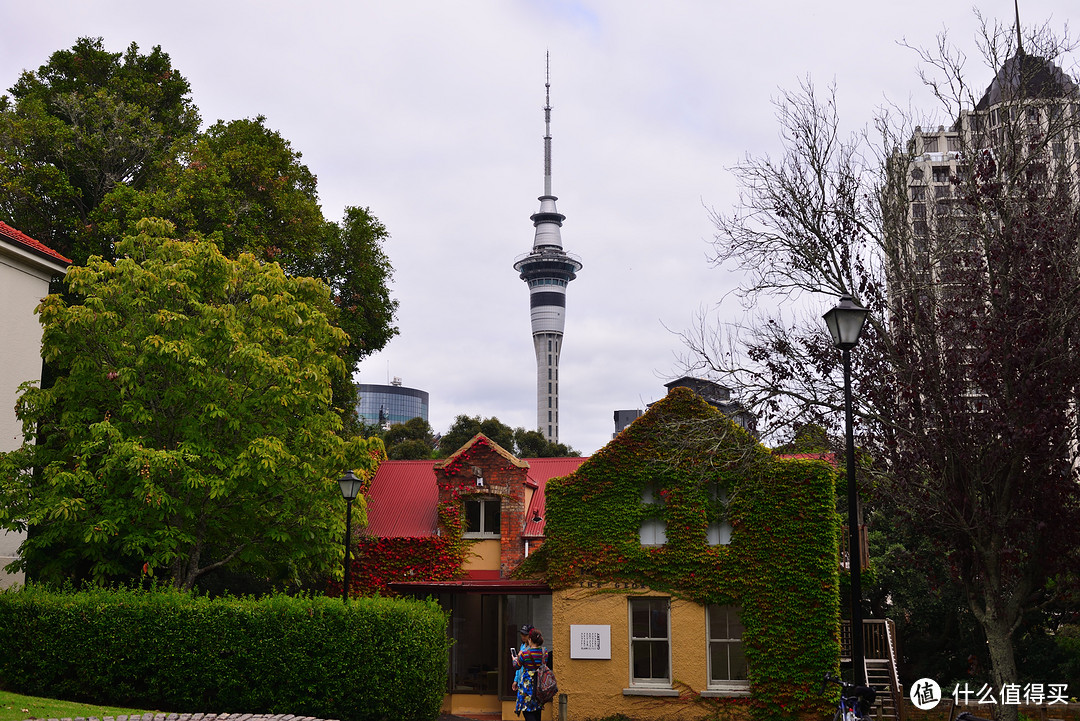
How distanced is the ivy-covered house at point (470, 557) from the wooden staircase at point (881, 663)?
8.39m

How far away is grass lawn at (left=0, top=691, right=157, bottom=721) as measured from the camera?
13.9 metres

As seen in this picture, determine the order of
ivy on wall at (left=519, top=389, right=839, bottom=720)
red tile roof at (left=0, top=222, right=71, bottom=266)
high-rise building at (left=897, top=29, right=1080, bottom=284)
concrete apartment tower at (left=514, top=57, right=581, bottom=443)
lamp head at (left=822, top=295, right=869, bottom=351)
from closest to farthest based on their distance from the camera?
lamp head at (left=822, top=295, right=869, bottom=351), high-rise building at (left=897, top=29, right=1080, bottom=284), ivy on wall at (left=519, top=389, right=839, bottom=720), red tile roof at (left=0, top=222, right=71, bottom=266), concrete apartment tower at (left=514, top=57, right=581, bottom=443)

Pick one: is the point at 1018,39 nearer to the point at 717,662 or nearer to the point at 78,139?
the point at 717,662

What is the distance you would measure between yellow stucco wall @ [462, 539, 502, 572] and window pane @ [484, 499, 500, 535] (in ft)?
1.79

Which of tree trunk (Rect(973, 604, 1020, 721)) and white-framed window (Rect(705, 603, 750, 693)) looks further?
white-framed window (Rect(705, 603, 750, 693))

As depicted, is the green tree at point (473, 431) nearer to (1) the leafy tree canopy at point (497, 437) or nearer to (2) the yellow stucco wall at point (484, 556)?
(1) the leafy tree canopy at point (497, 437)

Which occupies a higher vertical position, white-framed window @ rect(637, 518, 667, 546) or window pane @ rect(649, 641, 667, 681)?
white-framed window @ rect(637, 518, 667, 546)

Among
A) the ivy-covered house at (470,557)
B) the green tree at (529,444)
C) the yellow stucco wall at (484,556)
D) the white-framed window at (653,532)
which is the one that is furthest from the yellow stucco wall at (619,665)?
the green tree at (529,444)

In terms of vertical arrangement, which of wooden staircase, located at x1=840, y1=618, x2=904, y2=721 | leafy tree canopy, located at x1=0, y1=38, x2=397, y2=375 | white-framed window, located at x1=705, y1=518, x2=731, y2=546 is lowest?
wooden staircase, located at x1=840, y1=618, x2=904, y2=721

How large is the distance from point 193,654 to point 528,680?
22.7 ft

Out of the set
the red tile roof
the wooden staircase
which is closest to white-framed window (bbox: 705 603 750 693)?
the wooden staircase

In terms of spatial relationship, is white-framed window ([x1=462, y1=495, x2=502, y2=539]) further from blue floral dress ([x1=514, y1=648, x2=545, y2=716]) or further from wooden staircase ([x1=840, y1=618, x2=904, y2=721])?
blue floral dress ([x1=514, y1=648, x2=545, y2=716])

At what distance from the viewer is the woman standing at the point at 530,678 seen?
1505 cm

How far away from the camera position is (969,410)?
52.0 ft
